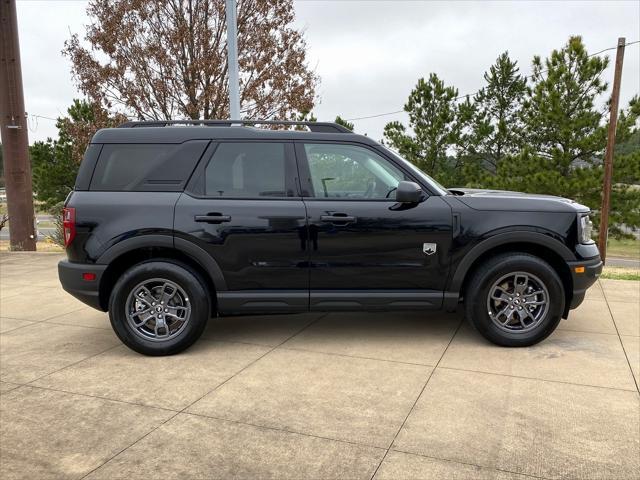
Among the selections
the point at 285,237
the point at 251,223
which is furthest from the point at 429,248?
the point at 251,223

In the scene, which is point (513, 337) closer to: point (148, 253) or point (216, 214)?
point (216, 214)

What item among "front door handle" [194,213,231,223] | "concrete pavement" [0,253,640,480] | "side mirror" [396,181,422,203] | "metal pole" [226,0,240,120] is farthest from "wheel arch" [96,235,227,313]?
"metal pole" [226,0,240,120]

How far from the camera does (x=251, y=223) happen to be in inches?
168

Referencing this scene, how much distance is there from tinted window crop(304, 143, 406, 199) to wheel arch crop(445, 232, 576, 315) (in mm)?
876

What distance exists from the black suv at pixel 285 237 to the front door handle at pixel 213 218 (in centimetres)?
1

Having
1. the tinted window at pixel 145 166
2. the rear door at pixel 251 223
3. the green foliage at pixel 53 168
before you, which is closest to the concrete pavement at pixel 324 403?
the rear door at pixel 251 223

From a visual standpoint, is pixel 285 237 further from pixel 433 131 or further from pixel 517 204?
pixel 433 131

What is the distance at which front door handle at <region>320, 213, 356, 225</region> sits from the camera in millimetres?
4281

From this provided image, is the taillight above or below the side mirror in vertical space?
below

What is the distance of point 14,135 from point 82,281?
343 inches

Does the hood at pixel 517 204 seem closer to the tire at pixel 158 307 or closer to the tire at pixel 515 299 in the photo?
the tire at pixel 515 299

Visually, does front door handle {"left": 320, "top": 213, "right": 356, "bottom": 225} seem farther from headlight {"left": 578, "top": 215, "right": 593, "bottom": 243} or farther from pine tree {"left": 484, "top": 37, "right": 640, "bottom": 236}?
pine tree {"left": 484, "top": 37, "right": 640, "bottom": 236}

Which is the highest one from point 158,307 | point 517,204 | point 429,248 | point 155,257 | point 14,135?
point 14,135

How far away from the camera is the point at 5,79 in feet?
36.0
